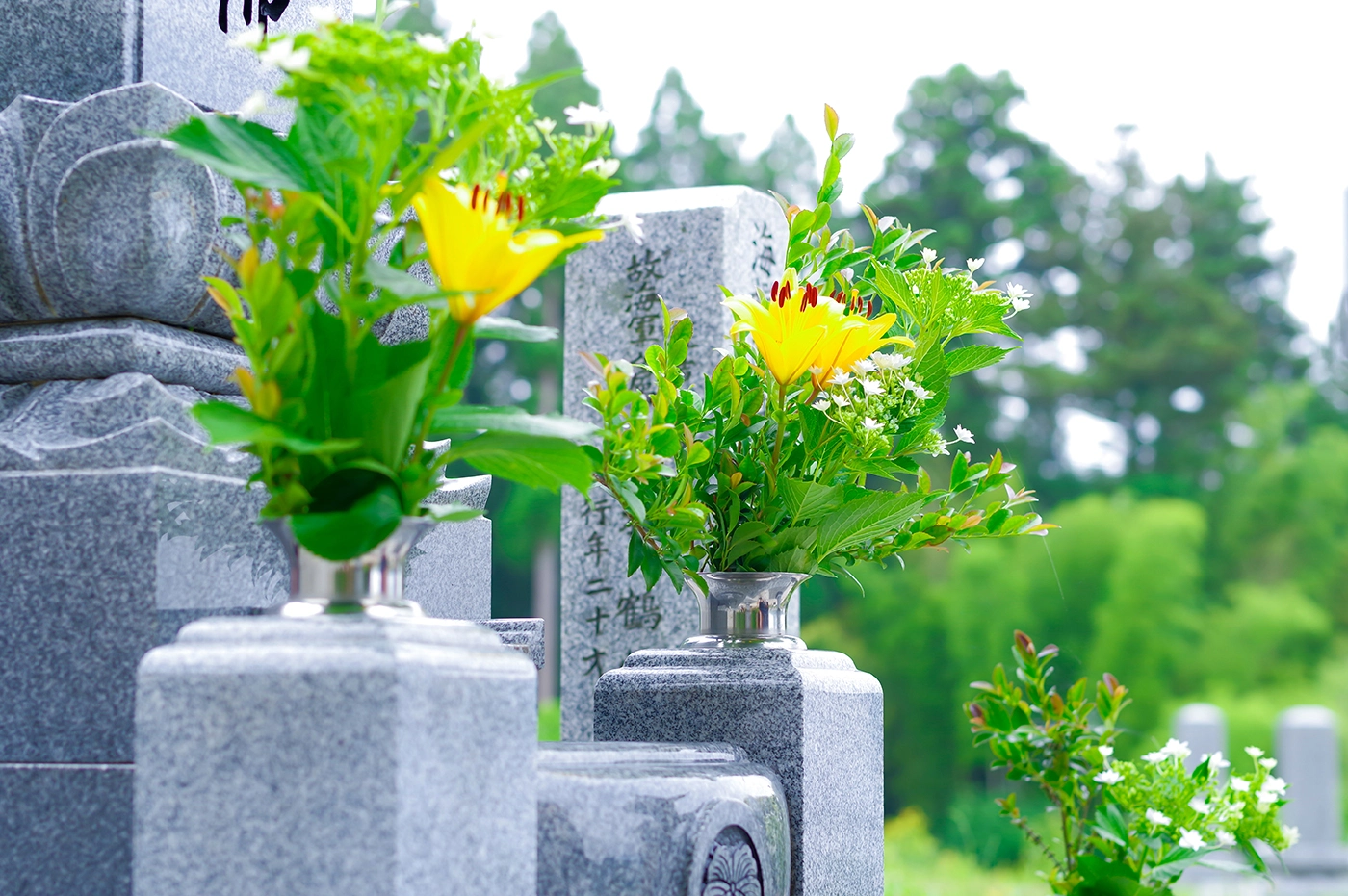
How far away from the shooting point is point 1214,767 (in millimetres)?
3082

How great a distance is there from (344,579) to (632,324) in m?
2.89

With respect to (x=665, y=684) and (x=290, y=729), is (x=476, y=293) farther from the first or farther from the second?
(x=665, y=684)

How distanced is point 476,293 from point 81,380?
1044mm

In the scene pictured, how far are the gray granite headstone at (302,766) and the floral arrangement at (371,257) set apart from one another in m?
0.20

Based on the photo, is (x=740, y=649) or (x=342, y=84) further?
(x=740, y=649)

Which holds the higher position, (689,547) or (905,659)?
(689,547)

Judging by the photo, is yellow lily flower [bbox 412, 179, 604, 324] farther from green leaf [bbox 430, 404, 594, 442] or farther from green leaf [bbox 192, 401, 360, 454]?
green leaf [bbox 192, 401, 360, 454]

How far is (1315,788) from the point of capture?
42.7 ft

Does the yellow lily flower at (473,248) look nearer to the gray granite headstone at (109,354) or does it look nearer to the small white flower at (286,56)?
the small white flower at (286,56)

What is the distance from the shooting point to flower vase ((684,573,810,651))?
2.62m

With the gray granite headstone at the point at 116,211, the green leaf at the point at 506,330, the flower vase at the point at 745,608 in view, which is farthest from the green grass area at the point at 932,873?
the gray granite headstone at the point at 116,211

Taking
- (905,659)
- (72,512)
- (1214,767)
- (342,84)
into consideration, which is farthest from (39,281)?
(905,659)

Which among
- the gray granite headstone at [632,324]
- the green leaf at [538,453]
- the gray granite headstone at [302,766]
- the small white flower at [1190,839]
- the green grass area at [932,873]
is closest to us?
the gray granite headstone at [302,766]

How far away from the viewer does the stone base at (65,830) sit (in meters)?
2.11
